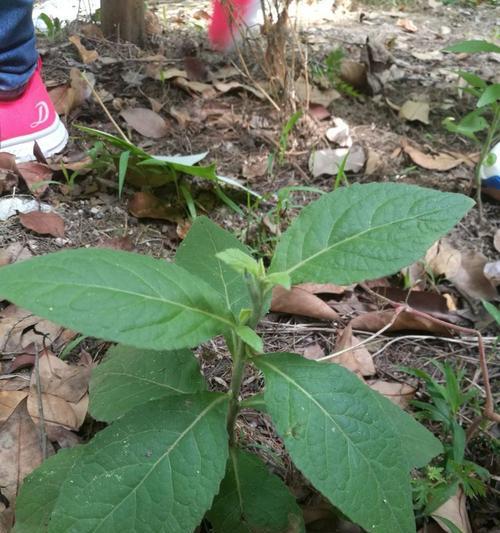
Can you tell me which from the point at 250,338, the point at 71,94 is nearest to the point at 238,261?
the point at 250,338

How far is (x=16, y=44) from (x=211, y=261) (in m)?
1.57

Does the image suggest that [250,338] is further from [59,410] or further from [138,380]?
[59,410]

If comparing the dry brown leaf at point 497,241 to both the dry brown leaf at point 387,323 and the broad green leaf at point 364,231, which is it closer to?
the dry brown leaf at point 387,323

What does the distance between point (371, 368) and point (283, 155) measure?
1.05 meters

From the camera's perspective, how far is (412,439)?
3.67ft

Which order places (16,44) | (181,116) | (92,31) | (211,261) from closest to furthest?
(211,261)
(16,44)
(181,116)
(92,31)

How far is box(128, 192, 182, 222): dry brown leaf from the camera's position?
6.46ft

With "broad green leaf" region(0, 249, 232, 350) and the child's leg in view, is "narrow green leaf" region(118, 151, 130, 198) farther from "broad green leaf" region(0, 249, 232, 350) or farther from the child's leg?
"broad green leaf" region(0, 249, 232, 350)

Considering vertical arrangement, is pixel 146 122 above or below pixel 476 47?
below

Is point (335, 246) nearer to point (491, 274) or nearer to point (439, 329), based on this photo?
point (439, 329)

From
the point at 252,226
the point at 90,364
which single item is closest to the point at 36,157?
the point at 252,226

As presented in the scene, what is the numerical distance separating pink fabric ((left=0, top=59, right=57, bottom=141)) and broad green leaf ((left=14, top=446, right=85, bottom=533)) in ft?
5.04

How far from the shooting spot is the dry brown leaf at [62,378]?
137 centimetres

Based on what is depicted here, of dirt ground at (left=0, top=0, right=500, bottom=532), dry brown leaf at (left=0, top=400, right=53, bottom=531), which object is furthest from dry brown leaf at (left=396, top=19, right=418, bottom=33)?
dry brown leaf at (left=0, top=400, right=53, bottom=531)
